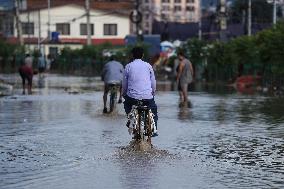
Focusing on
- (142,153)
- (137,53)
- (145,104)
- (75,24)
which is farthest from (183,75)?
(75,24)

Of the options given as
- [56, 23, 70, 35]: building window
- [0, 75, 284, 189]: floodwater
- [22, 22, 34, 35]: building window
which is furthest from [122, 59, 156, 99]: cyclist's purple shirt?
[56, 23, 70, 35]: building window

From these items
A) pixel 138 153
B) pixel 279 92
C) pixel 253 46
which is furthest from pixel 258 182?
pixel 253 46

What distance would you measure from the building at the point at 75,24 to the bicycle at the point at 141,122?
9639 centimetres

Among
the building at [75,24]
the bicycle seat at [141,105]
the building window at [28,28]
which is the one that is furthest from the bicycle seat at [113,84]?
the building window at [28,28]

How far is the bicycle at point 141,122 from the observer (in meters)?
15.6

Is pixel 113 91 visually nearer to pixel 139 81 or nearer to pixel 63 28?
pixel 139 81

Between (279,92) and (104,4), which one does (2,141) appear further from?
(104,4)

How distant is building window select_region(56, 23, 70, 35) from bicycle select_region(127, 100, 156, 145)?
98.6 meters

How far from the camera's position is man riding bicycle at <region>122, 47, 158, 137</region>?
15.8 m

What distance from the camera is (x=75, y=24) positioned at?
113 meters

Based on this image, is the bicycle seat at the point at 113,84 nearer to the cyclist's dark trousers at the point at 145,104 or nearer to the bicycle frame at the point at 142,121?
the cyclist's dark trousers at the point at 145,104

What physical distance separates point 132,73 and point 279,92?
23897 mm

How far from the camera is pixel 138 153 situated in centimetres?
1498

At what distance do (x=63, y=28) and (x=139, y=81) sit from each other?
98.8 m
